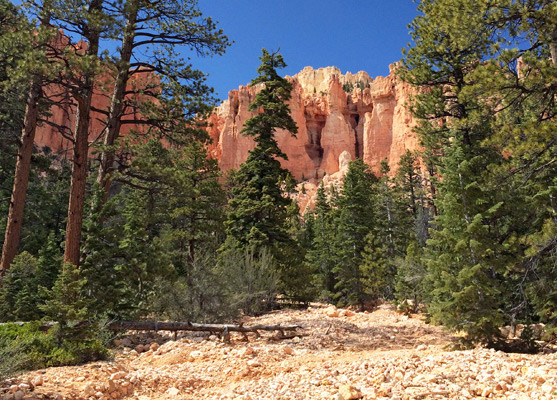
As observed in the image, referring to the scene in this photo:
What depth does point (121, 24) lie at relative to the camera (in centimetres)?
930

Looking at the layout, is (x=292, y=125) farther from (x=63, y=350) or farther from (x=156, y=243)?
(x=63, y=350)

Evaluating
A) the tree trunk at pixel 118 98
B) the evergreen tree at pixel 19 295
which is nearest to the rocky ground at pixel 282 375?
the evergreen tree at pixel 19 295

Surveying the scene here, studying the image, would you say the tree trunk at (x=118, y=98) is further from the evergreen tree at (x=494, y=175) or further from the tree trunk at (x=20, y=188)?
the evergreen tree at (x=494, y=175)

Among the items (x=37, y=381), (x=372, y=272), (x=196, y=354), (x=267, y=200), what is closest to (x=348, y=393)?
(x=196, y=354)

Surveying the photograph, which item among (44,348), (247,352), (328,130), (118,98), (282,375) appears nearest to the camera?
(282,375)

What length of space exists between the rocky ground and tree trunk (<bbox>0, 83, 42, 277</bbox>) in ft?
16.1

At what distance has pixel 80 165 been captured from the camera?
9383 millimetres

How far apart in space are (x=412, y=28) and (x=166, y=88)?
857cm

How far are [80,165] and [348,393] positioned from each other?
306 inches

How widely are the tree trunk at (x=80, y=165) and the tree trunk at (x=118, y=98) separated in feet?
1.57

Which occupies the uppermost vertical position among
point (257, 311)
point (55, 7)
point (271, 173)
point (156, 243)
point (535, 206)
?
point (55, 7)

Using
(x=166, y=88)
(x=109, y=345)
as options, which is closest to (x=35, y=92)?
(x=166, y=88)

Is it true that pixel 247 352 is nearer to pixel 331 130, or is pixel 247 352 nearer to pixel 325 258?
pixel 325 258

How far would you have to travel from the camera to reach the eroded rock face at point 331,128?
247 ft
